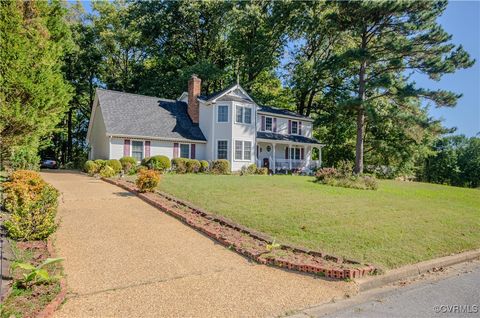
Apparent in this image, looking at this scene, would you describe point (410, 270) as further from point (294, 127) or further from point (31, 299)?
point (294, 127)

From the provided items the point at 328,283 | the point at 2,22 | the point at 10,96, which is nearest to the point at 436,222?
the point at 328,283

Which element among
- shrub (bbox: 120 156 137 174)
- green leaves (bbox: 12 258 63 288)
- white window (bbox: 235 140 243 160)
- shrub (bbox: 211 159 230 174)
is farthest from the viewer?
white window (bbox: 235 140 243 160)

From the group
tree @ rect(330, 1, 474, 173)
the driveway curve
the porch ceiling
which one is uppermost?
tree @ rect(330, 1, 474, 173)

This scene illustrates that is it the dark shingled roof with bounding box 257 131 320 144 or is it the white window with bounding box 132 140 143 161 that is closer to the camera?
the white window with bounding box 132 140 143 161

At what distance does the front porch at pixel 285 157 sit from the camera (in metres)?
28.0

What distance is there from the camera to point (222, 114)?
24766 millimetres

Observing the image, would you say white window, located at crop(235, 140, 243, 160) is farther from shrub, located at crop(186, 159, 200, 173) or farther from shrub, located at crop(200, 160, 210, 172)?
shrub, located at crop(186, 159, 200, 173)

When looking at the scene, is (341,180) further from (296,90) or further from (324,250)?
(296,90)

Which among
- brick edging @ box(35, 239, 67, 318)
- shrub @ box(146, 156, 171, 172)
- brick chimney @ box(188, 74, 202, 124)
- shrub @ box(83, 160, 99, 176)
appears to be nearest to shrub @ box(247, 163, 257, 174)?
shrub @ box(146, 156, 171, 172)

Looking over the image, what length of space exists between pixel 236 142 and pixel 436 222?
1687 centimetres

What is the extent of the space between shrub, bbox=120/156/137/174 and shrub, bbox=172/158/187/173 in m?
2.66

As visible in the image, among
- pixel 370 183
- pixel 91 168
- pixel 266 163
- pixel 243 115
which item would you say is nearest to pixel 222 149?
pixel 243 115

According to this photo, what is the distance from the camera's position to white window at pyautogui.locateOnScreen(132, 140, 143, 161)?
73.4 ft

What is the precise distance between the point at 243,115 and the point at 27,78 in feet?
49.9
